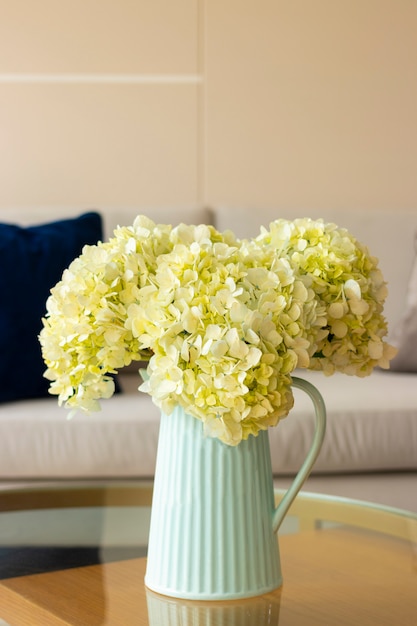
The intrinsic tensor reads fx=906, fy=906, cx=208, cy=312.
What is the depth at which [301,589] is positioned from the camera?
1.00 metres

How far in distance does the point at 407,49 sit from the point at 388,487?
5.66 ft

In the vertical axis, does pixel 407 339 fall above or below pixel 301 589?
below

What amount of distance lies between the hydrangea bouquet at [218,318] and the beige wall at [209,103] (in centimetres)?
212

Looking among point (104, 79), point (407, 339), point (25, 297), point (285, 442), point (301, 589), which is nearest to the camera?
point (301, 589)

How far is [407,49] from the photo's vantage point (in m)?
3.13

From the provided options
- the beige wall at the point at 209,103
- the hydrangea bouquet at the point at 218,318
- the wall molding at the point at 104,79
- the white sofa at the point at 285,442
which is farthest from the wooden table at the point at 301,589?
the wall molding at the point at 104,79

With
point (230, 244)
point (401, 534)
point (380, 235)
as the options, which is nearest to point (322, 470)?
point (401, 534)

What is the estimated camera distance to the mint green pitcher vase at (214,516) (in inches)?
36.1

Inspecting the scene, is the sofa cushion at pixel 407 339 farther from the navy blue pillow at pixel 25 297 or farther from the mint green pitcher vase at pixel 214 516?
the mint green pitcher vase at pixel 214 516

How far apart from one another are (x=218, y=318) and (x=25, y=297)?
4.43 feet

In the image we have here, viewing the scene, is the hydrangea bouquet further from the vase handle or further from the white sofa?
the white sofa

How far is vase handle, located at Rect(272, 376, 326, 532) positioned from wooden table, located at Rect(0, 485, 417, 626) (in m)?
0.09

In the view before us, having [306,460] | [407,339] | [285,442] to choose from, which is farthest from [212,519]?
[407,339]

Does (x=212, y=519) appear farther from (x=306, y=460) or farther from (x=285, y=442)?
(x=285, y=442)
